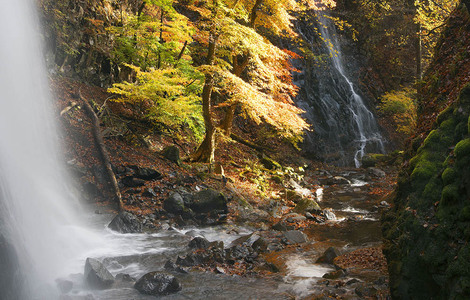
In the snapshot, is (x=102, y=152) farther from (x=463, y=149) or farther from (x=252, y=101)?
(x=463, y=149)

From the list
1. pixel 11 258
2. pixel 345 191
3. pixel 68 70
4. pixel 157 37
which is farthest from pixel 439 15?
pixel 11 258

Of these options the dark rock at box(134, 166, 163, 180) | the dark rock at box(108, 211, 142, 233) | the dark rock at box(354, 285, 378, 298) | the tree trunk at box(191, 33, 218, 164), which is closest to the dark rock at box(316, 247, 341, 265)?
the dark rock at box(354, 285, 378, 298)

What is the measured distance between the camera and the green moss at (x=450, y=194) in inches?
135

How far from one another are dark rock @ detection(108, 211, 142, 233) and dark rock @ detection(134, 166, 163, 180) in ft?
5.33

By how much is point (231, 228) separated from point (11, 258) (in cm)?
514

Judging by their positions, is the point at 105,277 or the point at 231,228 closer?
the point at 105,277

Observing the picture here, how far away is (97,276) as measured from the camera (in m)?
5.27

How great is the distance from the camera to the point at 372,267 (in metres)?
5.57

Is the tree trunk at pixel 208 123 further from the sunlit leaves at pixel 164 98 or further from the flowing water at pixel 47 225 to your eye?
the flowing water at pixel 47 225

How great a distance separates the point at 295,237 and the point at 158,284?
12.1ft

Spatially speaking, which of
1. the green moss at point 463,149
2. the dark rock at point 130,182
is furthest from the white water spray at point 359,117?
the green moss at point 463,149

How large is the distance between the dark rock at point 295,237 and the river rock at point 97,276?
4032 millimetres

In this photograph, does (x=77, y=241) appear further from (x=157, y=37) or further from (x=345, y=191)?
(x=345, y=191)

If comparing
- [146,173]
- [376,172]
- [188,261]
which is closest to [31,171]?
[146,173]
